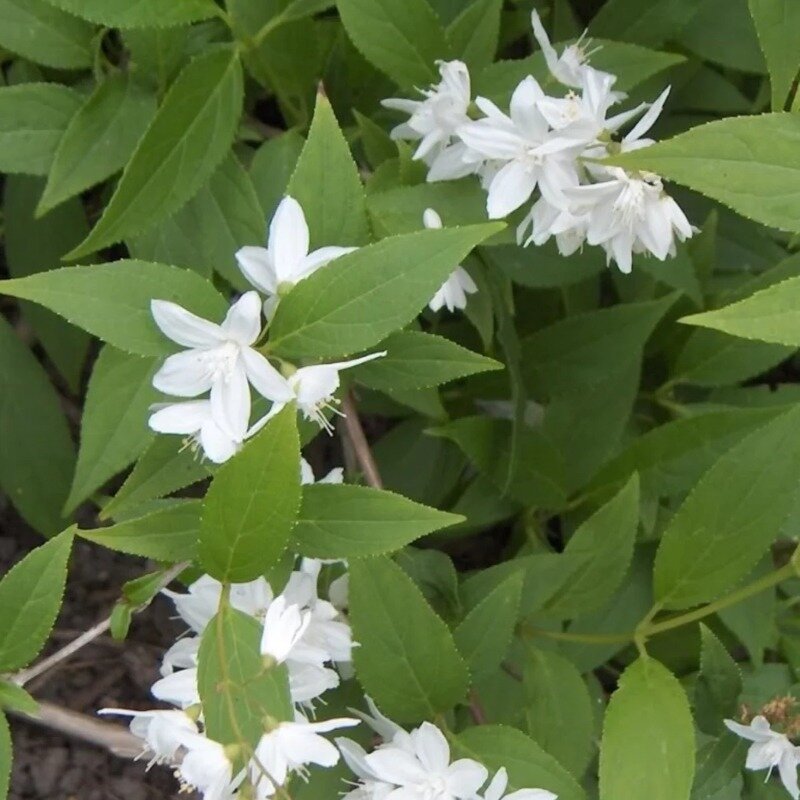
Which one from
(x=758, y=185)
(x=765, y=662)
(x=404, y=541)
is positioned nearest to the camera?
(x=758, y=185)

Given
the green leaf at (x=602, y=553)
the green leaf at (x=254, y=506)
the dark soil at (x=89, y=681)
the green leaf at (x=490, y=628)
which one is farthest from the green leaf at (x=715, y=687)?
the dark soil at (x=89, y=681)

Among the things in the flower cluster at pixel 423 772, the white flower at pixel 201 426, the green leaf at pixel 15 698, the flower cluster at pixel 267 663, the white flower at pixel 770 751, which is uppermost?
the white flower at pixel 201 426

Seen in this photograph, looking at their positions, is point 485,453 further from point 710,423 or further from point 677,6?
point 677,6

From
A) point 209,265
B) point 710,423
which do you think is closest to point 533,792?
point 710,423

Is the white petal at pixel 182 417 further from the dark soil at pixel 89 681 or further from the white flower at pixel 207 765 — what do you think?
the dark soil at pixel 89 681

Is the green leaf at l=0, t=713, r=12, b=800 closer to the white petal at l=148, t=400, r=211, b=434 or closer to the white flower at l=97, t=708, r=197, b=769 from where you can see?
the white flower at l=97, t=708, r=197, b=769

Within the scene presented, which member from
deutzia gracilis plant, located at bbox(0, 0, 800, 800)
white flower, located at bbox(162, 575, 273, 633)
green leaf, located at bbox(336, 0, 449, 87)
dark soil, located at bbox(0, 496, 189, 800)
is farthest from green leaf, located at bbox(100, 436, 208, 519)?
dark soil, located at bbox(0, 496, 189, 800)

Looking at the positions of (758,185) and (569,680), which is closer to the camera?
(758,185)
